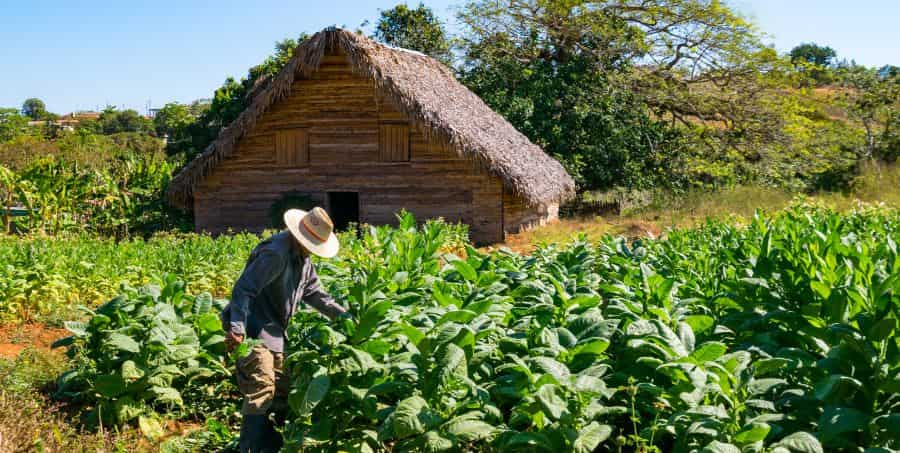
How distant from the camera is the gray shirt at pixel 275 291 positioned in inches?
177

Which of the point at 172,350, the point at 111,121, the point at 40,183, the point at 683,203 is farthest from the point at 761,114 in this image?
the point at 111,121

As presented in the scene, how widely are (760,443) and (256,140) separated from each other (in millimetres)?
16164

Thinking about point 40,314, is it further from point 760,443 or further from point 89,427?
point 760,443

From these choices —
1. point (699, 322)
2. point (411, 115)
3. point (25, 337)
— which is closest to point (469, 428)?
point (699, 322)

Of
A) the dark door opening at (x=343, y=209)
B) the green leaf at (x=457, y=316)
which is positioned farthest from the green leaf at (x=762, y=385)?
the dark door opening at (x=343, y=209)

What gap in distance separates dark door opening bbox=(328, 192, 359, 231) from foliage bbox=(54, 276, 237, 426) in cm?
1286

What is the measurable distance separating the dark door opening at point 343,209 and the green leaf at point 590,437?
50.9 ft

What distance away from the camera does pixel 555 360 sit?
345cm

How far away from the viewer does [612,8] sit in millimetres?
23875

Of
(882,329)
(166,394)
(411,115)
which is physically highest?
(411,115)

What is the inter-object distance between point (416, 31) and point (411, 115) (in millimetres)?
11287

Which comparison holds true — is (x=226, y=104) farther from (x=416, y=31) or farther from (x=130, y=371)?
(x=130, y=371)

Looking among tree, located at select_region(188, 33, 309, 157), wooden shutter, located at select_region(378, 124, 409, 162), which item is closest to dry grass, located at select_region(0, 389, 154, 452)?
wooden shutter, located at select_region(378, 124, 409, 162)

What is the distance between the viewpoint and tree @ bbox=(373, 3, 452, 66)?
25.8m
